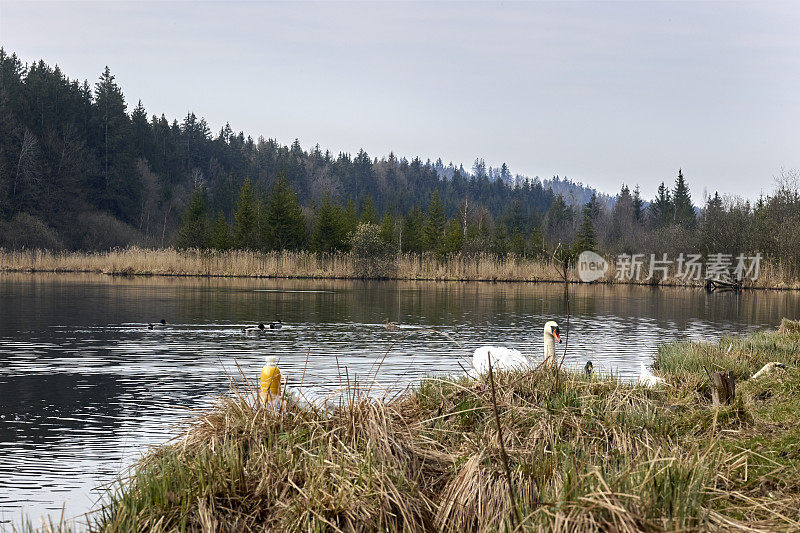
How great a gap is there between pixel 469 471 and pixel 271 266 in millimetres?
47728

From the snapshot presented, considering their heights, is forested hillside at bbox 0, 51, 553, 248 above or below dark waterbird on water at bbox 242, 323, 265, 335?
above

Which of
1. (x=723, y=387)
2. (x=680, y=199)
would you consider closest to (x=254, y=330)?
(x=723, y=387)

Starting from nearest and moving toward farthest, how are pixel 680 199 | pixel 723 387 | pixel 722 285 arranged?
pixel 723 387 < pixel 722 285 < pixel 680 199

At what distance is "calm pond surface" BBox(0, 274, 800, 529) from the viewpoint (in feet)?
29.9

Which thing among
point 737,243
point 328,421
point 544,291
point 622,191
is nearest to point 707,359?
point 328,421

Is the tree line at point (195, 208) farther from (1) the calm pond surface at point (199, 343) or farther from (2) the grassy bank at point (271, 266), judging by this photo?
(1) the calm pond surface at point (199, 343)

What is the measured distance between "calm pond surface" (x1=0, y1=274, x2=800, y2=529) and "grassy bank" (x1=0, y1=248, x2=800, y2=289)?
10388mm

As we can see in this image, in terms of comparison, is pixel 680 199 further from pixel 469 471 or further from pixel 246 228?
pixel 469 471

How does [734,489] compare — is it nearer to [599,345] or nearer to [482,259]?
[599,345]

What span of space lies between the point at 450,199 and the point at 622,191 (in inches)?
1741

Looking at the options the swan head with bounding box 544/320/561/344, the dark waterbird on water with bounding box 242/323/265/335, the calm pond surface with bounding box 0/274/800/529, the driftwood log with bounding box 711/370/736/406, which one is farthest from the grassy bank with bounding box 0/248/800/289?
the driftwood log with bounding box 711/370/736/406

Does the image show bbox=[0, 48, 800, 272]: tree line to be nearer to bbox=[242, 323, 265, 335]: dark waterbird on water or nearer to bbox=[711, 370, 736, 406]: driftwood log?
bbox=[242, 323, 265, 335]: dark waterbird on water

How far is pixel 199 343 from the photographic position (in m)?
19.2

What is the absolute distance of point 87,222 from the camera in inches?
3137
